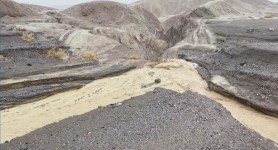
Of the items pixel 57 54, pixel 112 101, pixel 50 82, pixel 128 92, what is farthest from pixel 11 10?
pixel 112 101

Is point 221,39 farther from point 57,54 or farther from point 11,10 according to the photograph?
point 11,10

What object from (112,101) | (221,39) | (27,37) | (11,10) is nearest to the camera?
(112,101)

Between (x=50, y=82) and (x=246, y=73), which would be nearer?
(x=50, y=82)

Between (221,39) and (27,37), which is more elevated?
(27,37)

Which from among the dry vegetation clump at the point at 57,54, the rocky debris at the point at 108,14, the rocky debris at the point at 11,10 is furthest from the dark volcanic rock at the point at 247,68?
the rocky debris at the point at 108,14

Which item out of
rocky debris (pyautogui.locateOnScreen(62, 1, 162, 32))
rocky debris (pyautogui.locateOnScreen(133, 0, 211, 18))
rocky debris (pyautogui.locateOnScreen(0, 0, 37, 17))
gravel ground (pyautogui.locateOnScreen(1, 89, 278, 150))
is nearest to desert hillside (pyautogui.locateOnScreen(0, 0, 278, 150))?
gravel ground (pyautogui.locateOnScreen(1, 89, 278, 150))
